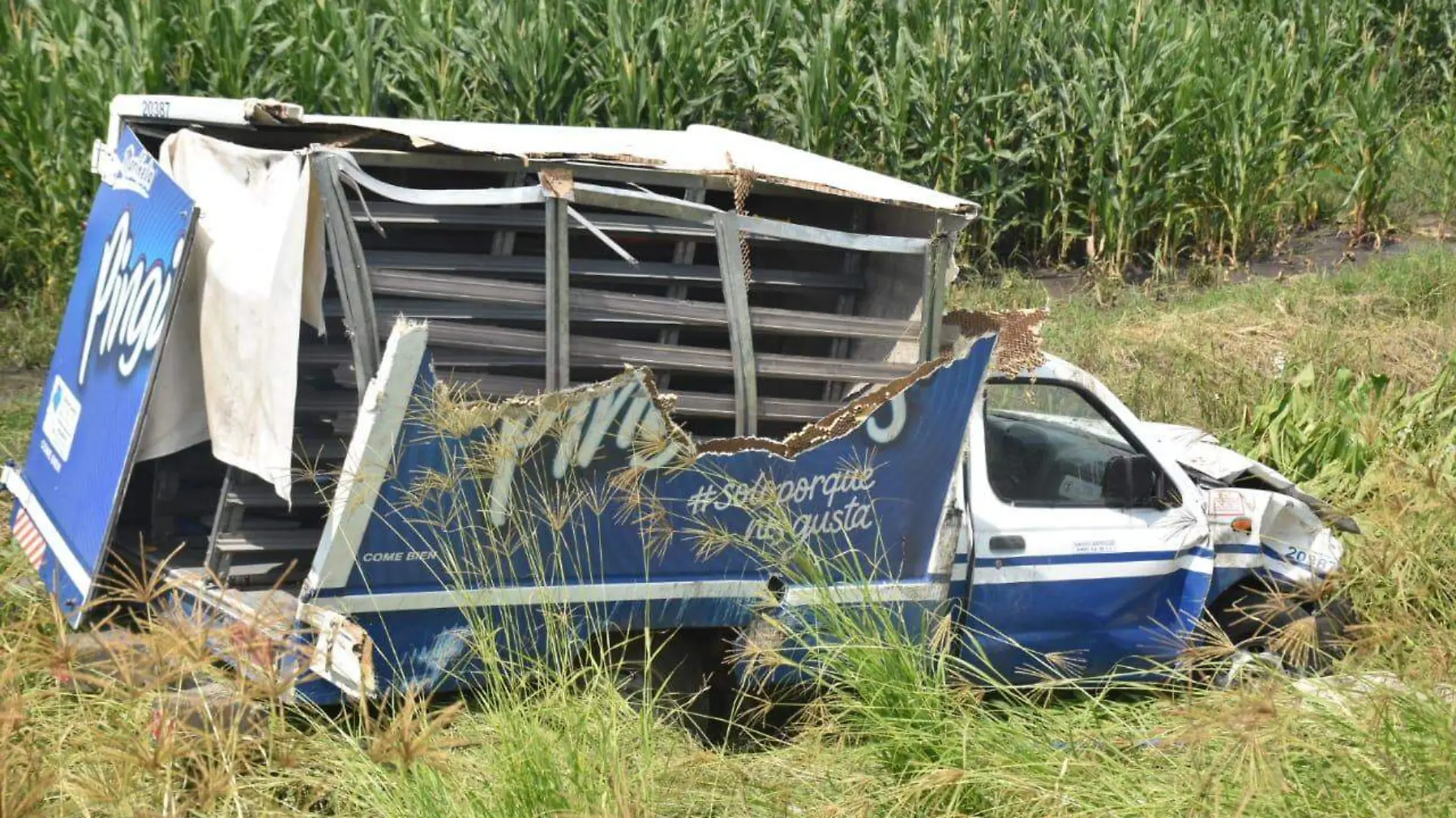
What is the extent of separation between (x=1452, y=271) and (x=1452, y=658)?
9053 millimetres

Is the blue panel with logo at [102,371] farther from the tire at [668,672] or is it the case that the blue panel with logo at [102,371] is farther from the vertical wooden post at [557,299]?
the tire at [668,672]

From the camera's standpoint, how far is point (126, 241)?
5559 millimetres

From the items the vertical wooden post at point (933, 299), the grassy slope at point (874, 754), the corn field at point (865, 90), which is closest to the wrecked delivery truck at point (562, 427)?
the vertical wooden post at point (933, 299)

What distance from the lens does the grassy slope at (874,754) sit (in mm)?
3451

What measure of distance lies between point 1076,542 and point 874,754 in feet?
6.61

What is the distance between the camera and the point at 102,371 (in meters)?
5.49

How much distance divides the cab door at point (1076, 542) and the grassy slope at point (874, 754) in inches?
37.4

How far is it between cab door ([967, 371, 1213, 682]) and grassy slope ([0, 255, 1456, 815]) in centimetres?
95

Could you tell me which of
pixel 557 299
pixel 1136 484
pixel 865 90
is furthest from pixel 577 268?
pixel 865 90

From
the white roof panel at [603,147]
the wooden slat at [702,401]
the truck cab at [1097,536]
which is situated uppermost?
the white roof panel at [603,147]

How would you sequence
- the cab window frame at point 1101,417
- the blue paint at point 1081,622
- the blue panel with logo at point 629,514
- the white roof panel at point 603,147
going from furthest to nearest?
the cab window frame at point 1101,417 → the blue paint at point 1081,622 → the white roof panel at point 603,147 → the blue panel with logo at point 629,514

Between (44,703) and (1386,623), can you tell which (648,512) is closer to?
(44,703)

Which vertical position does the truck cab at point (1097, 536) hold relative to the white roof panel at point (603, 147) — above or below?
below

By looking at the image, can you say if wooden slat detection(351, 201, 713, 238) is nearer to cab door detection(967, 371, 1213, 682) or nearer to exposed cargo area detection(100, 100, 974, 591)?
exposed cargo area detection(100, 100, 974, 591)
